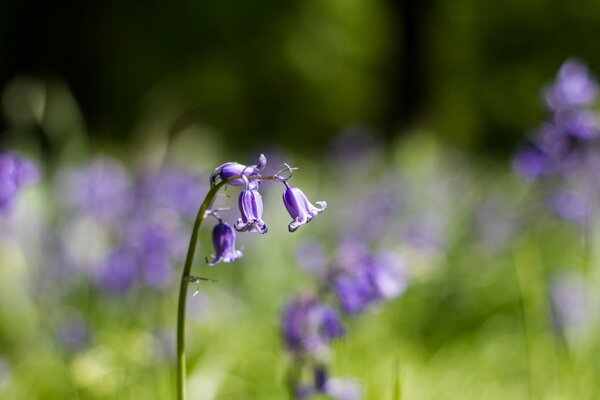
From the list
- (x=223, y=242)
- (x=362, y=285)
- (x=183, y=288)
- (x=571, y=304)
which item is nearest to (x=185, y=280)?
(x=183, y=288)

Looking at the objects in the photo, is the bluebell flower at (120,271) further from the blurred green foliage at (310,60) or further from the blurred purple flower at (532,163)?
the blurred green foliage at (310,60)

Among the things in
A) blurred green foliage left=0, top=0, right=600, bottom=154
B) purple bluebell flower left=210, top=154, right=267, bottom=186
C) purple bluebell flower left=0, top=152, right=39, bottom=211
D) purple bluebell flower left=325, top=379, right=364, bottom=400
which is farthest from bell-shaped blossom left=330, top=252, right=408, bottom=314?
blurred green foliage left=0, top=0, right=600, bottom=154

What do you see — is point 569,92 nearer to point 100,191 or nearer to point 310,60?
point 100,191

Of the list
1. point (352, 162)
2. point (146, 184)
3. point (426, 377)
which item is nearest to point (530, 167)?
point (426, 377)

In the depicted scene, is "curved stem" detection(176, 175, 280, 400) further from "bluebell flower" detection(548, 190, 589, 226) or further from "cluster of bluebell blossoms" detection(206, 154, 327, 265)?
"bluebell flower" detection(548, 190, 589, 226)

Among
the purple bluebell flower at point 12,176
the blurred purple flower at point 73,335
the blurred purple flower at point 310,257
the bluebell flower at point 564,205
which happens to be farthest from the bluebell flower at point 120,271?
the bluebell flower at point 564,205

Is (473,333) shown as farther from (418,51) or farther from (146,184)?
(418,51)
